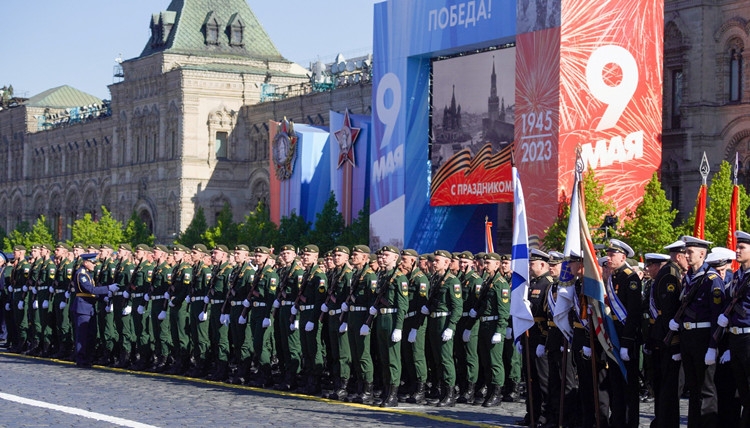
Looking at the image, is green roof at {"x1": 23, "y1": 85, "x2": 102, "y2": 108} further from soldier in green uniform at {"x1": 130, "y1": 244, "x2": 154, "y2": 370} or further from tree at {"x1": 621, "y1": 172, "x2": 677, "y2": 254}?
soldier in green uniform at {"x1": 130, "y1": 244, "x2": 154, "y2": 370}

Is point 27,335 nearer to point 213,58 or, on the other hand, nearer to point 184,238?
point 184,238

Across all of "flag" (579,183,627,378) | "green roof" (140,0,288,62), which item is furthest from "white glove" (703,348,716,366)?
"green roof" (140,0,288,62)

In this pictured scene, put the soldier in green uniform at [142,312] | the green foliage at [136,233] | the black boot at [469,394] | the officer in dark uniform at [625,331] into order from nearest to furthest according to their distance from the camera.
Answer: the officer in dark uniform at [625,331] → the black boot at [469,394] → the soldier in green uniform at [142,312] → the green foliage at [136,233]

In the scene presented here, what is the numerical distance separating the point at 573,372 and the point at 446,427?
135cm

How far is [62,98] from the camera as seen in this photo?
295ft

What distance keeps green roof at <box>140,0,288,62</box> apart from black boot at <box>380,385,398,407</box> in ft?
185

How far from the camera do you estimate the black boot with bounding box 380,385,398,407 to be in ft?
46.5

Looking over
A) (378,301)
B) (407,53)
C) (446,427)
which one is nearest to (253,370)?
(378,301)

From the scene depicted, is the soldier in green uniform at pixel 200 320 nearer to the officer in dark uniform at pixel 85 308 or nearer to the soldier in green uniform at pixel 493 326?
the officer in dark uniform at pixel 85 308

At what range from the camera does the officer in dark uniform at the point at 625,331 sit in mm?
11398

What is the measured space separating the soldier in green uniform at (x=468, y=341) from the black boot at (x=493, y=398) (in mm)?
292

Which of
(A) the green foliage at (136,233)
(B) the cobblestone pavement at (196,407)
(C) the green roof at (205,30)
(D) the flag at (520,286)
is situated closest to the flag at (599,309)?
(D) the flag at (520,286)

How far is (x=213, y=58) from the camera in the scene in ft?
226

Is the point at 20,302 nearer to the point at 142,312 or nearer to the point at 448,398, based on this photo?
the point at 142,312
